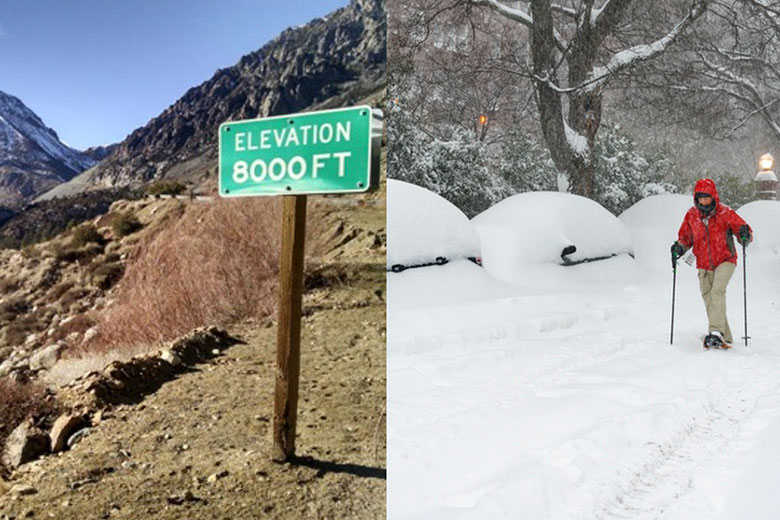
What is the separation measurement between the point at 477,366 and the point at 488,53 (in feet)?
3.21

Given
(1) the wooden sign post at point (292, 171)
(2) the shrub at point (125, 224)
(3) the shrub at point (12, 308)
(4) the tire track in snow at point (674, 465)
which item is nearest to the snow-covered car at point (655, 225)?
(4) the tire track in snow at point (674, 465)

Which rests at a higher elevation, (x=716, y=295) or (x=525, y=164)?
(x=525, y=164)

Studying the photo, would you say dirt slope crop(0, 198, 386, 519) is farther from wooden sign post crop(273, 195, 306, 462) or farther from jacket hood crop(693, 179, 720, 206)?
jacket hood crop(693, 179, 720, 206)

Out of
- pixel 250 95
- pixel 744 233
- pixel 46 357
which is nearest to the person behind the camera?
pixel 744 233

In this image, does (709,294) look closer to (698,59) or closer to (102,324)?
(698,59)

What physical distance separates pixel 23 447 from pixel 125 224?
80 centimetres

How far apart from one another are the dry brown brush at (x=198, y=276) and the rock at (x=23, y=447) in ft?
1.07

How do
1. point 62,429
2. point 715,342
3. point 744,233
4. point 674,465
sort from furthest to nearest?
1. point 62,429
2. point 715,342
3. point 744,233
4. point 674,465

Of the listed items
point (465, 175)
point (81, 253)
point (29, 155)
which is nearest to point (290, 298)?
point (465, 175)

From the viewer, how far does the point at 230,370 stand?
269 cm

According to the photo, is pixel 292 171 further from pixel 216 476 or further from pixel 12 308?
pixel 12 308

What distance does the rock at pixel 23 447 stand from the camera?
2.41 m

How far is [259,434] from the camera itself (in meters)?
2.53

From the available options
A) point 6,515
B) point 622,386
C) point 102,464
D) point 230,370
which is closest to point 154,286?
A: point 230,370
